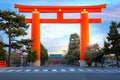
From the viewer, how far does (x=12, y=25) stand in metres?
66.0

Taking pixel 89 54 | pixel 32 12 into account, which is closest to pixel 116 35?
pixel 89 54

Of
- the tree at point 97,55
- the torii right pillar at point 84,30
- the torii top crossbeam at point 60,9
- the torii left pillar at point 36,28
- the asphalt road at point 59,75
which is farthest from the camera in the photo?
the torii left pillar at point 36,28

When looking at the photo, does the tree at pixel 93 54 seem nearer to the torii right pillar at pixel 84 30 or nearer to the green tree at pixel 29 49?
the torii right pillar at pixel 84 30

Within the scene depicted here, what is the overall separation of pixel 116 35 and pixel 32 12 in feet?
76.8

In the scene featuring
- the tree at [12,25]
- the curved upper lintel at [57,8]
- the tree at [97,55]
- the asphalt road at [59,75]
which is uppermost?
the curved upper lintel at [57,8]

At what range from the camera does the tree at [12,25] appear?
213 feet

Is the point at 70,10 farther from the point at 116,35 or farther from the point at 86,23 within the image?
the point at 116,35

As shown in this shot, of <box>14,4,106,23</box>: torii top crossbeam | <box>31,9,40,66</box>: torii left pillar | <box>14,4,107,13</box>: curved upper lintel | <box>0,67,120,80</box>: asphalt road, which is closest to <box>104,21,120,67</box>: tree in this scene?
<box>14,4,106,23</box>: torii top crossbeam

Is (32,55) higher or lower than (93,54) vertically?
higher

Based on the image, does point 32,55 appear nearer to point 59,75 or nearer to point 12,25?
point 12,25

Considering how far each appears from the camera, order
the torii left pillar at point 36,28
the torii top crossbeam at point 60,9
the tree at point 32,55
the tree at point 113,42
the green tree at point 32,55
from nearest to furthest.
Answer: the tree at point 113,42 → the green tree at point 32,55 → the tree at point 32,55 → the torii top crossbeam at point 60,9 → the torii left pillar at point 36,28

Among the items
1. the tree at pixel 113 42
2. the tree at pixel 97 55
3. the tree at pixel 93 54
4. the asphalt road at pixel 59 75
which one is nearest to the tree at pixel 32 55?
the tree at pixel 93 54

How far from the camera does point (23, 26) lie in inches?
2633

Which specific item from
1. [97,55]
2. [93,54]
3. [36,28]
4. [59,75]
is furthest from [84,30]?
[59,75]
